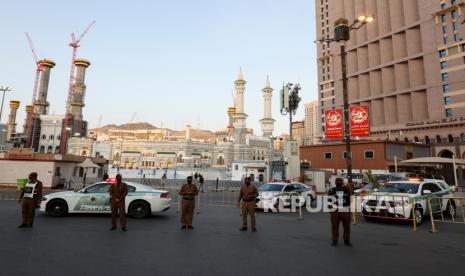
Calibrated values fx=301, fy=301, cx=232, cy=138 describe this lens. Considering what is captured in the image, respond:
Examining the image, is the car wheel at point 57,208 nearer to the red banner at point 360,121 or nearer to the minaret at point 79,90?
the red banner at point 360,121

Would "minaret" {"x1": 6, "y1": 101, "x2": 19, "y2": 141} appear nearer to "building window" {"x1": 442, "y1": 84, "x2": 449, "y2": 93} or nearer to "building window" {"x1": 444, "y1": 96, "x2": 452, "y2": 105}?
"building window" {"x1": 442, "y1": 84, "x2": 449, "y2": 93}

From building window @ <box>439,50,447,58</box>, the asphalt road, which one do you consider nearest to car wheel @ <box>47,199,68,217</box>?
the asphalt road

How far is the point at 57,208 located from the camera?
11578 millimetres

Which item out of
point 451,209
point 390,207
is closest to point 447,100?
point 451,209

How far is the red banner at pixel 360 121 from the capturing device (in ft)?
89.7

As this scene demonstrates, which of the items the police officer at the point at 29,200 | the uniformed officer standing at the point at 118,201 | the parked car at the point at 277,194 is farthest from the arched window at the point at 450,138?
the police officer at the point at 29,200

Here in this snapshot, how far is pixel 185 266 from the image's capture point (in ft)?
18.7

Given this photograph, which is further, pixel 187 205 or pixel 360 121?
pixel 360 121

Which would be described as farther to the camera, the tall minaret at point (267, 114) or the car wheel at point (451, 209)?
the tall minaret at point (267, 114)

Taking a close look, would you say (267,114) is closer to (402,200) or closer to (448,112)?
(448,112)

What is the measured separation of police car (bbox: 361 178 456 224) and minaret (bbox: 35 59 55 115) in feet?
570

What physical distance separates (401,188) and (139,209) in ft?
34.3

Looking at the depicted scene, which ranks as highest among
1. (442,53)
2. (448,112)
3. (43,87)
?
(43,87)

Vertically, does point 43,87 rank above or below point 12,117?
above
